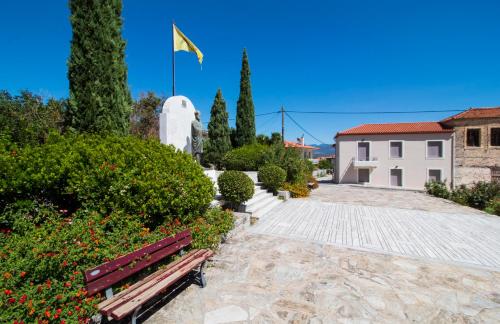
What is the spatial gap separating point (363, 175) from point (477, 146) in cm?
912

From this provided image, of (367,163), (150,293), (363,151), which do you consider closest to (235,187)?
(150,293)

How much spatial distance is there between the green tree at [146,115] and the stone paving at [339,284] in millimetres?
17231

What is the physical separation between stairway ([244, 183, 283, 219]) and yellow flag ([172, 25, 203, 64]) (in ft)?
22.0

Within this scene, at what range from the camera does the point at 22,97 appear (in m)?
12.2

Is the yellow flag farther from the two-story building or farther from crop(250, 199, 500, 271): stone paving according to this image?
the two-story building

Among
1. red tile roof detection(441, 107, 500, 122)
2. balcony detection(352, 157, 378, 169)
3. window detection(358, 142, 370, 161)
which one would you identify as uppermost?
red tile roof detection(441, 107, 500, 122)

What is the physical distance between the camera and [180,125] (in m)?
8.91

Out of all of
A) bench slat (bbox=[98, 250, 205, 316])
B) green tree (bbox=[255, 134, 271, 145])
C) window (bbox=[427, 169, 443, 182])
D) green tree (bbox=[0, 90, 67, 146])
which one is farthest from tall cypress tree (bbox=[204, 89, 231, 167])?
window (bbox=[427, 169, 443, 182])

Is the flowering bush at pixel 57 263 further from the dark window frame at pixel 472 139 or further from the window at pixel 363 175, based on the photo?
the dark window frame at pixel 472 139

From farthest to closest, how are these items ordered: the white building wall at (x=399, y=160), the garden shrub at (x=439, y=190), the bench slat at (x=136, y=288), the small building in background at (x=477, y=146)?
the white building wall at (x=399, y=160) < the small building in background at (x=477, y=146) < the garden shrub at (x=439, y=190) < the bench slat at (x=136, y=288)

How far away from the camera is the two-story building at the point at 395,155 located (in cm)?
1953

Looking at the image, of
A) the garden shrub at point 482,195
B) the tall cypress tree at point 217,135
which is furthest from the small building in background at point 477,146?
the tall cypress tree at point 217,135

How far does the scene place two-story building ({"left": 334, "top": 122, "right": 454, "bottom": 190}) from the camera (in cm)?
1953

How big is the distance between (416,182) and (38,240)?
24.7 metres
